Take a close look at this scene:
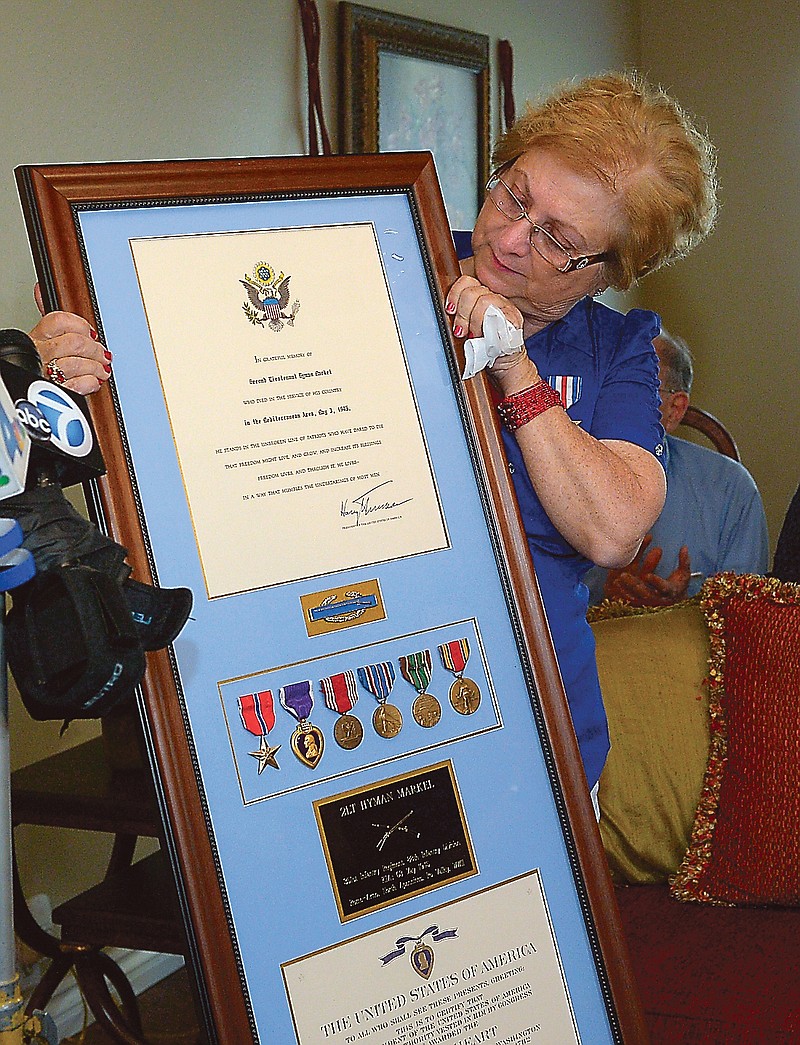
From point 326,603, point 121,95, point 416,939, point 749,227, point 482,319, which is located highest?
point 121,95

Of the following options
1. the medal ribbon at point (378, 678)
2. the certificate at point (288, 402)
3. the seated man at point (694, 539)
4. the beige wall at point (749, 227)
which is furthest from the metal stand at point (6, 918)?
the beige wall at point (749, 227)

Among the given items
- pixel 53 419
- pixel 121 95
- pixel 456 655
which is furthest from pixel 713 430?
pixel 53 419

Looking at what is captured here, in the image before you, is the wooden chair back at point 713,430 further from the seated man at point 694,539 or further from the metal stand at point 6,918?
the metal stand at point 6,918

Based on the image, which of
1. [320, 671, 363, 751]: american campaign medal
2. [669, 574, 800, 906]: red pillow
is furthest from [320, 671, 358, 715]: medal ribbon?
[669, 574, 800, 906]: red pillow

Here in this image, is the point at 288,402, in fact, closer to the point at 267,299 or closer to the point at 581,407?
the point at 267,299

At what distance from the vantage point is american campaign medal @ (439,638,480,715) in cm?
123

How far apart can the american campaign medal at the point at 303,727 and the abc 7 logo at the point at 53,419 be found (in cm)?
37

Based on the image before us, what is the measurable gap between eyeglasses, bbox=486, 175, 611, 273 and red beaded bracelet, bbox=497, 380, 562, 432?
17cm

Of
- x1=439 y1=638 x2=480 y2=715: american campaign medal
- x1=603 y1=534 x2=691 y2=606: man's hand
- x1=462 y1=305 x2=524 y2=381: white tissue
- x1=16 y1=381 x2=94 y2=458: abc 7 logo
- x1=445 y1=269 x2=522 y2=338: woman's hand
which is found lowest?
x1=603 y1=534 x2=691 y2=606: man's hand

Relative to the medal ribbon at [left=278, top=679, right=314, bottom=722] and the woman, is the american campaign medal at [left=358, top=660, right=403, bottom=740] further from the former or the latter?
the woman

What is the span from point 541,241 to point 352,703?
584 mm

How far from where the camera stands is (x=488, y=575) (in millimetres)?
1276

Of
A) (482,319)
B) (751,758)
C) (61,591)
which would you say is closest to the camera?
(61,591)

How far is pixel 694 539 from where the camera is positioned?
2.86 meters
